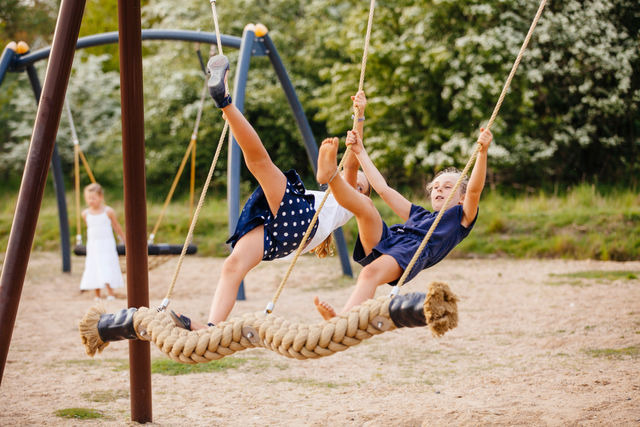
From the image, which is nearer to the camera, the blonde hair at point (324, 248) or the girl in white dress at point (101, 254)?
the blonde hair at point (324, 248)

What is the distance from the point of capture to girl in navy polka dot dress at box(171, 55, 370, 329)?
123 inches

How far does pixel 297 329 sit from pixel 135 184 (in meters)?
1.41

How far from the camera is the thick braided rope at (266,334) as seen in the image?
2492 mm

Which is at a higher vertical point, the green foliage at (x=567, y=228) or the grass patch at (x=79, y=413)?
the green foliage at (x=567, y=228)

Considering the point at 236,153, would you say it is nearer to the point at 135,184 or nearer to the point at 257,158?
the point at 135,184

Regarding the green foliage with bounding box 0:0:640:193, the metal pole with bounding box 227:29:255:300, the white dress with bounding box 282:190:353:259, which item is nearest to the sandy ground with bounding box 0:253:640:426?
the white dress with bounding box 282:190:353:259

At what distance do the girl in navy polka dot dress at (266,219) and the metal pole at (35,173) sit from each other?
1030mm

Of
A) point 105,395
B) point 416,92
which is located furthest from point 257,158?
point 416,92

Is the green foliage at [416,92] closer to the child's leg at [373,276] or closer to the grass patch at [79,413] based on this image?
the child's leg at [373,276]

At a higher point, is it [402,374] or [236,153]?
[236,153]

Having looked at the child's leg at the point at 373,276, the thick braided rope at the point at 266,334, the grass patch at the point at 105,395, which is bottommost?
the grass patch at the point at 105,395

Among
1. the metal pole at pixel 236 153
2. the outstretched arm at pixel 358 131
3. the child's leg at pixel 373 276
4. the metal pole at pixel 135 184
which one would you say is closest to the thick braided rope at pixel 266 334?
the child's leg at pixel 373 276

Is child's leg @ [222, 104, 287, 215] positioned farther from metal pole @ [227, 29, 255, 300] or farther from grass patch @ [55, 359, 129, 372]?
metal pole @ [227, 29, 255, 300]

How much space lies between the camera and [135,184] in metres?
3.54
